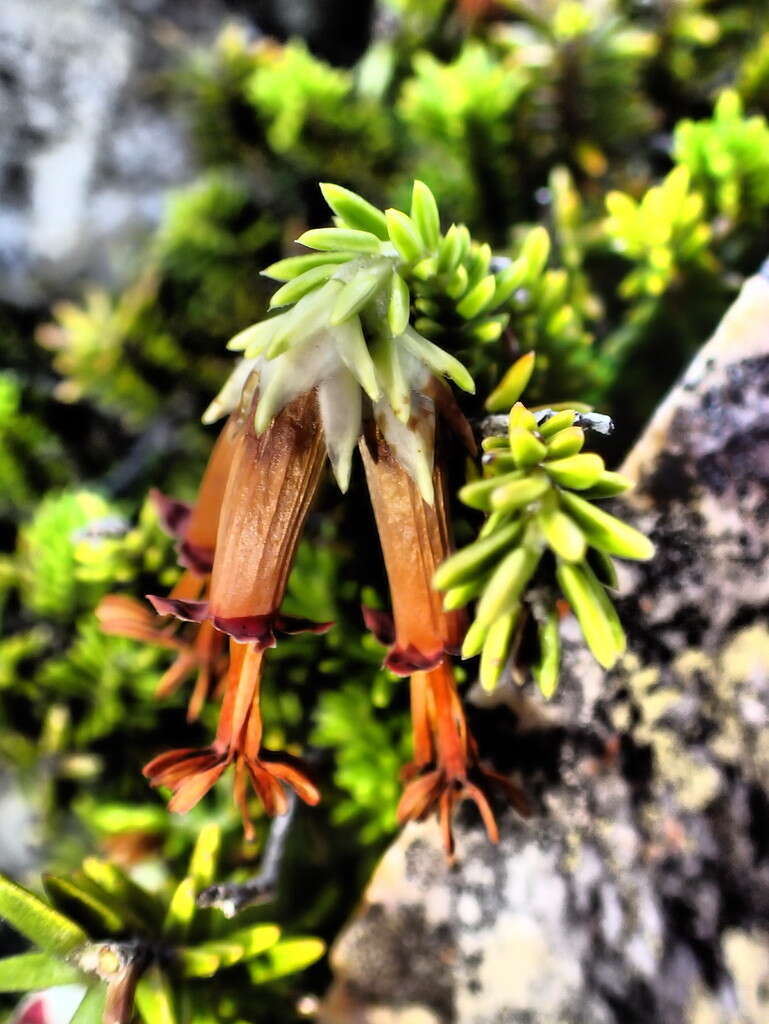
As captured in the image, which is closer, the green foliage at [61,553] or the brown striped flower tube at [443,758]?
the brown striped flower tube at [443,758]

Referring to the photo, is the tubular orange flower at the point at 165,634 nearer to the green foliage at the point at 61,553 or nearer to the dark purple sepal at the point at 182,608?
the dark purple sepal at the point at 182,608

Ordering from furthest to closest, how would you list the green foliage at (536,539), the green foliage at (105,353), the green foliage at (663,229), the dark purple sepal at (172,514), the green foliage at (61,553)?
the green foliage at (105,353)
the green foliage at (61,553)
the green foliage at (663,229)
the dark purple sepal at (172,514)
the green foliage at (536,539)

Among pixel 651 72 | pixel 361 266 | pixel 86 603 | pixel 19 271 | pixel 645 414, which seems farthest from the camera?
pixel 19 271

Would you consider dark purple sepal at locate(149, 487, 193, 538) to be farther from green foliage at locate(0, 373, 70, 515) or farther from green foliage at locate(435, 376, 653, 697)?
green foliage at locate(0, 373, 70, 515)

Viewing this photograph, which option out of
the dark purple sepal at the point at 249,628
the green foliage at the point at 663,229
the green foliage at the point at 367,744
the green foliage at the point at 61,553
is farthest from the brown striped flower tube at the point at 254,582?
the green foliage at the point at 663,229

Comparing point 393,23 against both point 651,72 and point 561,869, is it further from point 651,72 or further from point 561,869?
point 561,869

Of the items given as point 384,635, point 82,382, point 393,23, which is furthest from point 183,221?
point 384,635

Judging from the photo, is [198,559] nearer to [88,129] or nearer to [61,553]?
[61,553]
